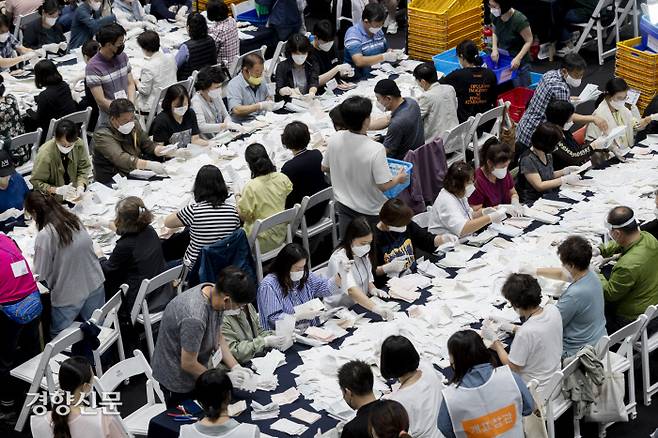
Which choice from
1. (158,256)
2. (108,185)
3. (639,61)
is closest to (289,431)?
(158,256)

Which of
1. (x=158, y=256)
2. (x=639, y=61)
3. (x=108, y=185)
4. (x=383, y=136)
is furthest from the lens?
(x=639, y=61)

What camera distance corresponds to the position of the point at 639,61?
11898 mm

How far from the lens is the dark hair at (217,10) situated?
11.9 metres

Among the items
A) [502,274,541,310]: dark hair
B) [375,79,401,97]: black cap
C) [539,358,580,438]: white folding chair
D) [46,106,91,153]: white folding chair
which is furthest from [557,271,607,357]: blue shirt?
[46,106,91,153]: white folding chair

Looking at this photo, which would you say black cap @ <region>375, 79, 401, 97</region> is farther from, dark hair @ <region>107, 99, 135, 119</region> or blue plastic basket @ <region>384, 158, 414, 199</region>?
dark hair @ <region>107, 99, 135, 119</region>

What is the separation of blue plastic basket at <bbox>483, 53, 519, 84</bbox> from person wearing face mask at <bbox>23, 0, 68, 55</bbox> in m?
4.57

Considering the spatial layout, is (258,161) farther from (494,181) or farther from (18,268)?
(18,268)

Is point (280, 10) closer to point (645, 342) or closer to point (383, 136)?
point (383, 136)

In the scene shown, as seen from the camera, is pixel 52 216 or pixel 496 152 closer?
pixel 52 216

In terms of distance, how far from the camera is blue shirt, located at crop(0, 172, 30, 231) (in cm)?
890

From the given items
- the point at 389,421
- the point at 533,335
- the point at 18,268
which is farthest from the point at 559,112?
the point at 389,421

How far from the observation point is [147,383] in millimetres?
7230

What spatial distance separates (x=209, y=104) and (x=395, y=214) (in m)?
2.86

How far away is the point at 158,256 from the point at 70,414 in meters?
2.07
